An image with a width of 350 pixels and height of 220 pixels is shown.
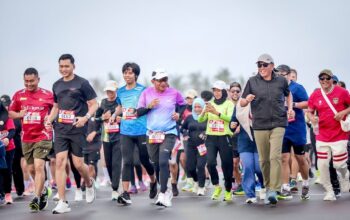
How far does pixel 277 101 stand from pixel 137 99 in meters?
2.70

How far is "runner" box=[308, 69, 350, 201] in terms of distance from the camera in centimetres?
1190

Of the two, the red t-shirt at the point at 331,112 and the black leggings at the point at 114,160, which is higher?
the red t-shirt at the point at 331,112

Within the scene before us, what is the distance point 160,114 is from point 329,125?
2912 mm

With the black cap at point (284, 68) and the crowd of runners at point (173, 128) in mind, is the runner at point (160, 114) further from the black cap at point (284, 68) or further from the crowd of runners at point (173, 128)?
the black cap at point (284, 68)

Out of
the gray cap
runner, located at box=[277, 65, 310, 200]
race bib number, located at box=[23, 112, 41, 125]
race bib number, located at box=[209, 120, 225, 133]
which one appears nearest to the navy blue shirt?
runner, located at box=[277, 65, 310, 200]

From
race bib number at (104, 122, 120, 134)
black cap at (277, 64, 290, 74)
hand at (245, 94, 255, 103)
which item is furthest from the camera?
race bib number at (104, 122, 120, 134)

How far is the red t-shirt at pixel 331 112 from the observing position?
39.0ft

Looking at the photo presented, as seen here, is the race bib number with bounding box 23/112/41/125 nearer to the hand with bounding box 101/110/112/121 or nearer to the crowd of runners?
the crowd of runners

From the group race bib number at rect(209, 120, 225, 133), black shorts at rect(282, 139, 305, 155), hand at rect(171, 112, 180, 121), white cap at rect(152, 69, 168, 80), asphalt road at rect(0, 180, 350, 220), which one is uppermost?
white cap at rect(152, 69, 168, 80)

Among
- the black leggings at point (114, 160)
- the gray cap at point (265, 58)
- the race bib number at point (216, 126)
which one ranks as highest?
the gray cap at point (265, 58)

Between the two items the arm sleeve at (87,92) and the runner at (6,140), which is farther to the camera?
the runner at (6,140)

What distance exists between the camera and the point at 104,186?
18469 mm

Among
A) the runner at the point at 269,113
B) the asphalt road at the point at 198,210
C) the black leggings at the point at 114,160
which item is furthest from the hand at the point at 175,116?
the black leggings at the point at 114,160

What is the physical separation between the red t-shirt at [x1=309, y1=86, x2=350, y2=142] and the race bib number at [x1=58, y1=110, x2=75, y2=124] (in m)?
4.13
